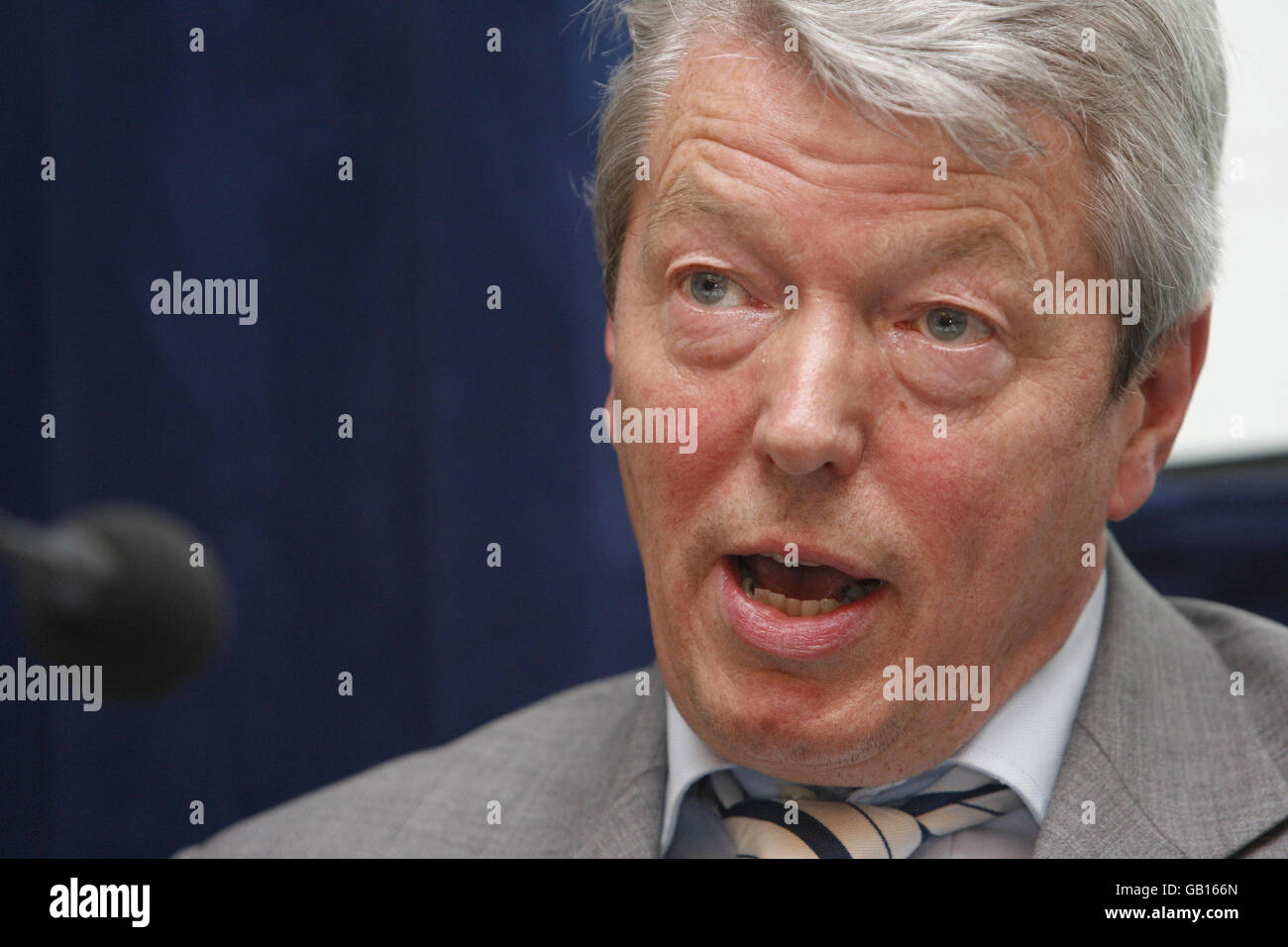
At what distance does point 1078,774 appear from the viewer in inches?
58.4

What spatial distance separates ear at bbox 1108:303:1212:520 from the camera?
154cm

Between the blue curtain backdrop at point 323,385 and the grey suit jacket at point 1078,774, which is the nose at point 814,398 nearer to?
the grey suit jacket at point 1078,774

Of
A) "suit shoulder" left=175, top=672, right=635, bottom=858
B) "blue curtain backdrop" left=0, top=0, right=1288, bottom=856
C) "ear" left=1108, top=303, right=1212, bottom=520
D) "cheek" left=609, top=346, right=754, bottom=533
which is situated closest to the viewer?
"cheek" left=609, top=346, right=754, bottom=533

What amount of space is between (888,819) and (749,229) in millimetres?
698

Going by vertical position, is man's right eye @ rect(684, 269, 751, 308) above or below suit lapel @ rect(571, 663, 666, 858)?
above

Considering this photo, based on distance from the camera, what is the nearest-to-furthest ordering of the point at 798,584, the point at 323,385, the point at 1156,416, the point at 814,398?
the point at 814,398 < the point at 798,584 < the point at 1156,416 < the point at 323,385

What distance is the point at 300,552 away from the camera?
2.34 m

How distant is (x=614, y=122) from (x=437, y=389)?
847 mm

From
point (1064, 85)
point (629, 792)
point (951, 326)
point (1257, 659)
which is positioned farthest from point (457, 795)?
point (1064, 85)

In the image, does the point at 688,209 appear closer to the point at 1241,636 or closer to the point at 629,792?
the point at 629,792

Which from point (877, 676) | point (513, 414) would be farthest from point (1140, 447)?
point (513, 414)

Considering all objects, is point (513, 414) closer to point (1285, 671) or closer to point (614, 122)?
point (614, 122)

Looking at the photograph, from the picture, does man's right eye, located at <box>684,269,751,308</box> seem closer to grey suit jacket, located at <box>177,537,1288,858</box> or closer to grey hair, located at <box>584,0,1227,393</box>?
grey hair, located at <box>584,0,1227,393</box>

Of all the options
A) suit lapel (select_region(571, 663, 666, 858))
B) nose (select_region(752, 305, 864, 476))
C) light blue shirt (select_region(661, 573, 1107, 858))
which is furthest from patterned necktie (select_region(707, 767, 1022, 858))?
nose (select_region(752, 305, 864, 476))
